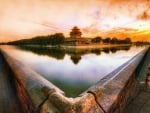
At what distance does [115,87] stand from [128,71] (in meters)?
0.34

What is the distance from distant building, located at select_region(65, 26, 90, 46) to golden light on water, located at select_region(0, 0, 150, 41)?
4cm

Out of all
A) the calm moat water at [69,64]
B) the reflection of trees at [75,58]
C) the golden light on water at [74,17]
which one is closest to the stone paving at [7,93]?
the calm moat water at [69,64]

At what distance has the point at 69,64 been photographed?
1971mm

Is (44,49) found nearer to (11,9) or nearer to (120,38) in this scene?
(11,9)

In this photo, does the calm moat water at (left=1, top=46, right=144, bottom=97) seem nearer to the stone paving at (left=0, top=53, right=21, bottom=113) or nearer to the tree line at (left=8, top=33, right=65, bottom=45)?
the tree line at (left=8, top=33, right=65, bottom=45)

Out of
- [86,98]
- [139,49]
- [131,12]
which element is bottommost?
[86,98]

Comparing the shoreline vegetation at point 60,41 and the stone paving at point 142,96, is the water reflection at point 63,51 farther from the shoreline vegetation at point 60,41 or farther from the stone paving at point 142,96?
the stone paving at point 142,96

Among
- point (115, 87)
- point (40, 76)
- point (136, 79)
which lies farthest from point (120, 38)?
point (40, 76)

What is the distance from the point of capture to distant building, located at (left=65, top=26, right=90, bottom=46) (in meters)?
1.96

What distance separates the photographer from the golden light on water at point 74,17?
1860 mm

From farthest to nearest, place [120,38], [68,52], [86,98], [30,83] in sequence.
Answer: [120,38] < [68,52] < [30,83] < [86,98]

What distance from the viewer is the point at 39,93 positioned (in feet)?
5.14

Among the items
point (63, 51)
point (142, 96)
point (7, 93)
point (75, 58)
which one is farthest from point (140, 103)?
point (7, 93)

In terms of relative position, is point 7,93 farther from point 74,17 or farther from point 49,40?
point 74,17
